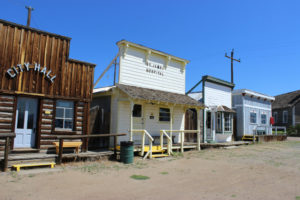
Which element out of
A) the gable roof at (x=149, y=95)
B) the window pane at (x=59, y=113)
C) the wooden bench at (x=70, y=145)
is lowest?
the wooden bench at (x=70, y=145)

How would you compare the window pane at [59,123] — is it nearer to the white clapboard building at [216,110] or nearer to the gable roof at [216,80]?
the white clapboard building at [216,110]

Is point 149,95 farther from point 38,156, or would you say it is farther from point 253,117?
point 253,117

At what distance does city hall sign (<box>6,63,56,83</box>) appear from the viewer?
33.7 feet

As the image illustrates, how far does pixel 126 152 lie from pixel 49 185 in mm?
4483

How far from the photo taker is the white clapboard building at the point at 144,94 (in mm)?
13578

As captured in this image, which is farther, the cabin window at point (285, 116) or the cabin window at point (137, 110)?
the cabin window at point (285, 116)

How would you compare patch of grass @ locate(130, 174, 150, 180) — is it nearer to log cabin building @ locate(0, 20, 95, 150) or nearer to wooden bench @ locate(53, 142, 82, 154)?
wooden bench @ locate(53, 142, 82, 154)

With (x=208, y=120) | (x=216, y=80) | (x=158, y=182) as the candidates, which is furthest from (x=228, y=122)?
(x=158, y=182)

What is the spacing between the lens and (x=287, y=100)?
38156mm

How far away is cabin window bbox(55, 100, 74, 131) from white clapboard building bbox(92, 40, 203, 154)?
2609 mm

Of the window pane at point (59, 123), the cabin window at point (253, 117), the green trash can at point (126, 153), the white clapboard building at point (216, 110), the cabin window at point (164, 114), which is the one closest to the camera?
the green trash can at point (126, 153)

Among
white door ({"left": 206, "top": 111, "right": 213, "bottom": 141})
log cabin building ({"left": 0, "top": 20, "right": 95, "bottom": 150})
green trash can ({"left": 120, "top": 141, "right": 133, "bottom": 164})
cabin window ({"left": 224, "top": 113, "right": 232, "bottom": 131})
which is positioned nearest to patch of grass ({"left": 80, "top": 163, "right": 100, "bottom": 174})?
green trash can ({"left": 120, "top": 141, "right": 133, "bottom": 164})

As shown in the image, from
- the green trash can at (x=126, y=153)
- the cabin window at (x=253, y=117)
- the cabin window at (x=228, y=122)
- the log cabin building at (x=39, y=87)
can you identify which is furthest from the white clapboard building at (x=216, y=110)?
the log cabin building at (x=39, y=87)

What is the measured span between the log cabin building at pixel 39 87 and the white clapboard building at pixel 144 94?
2.02 meters
